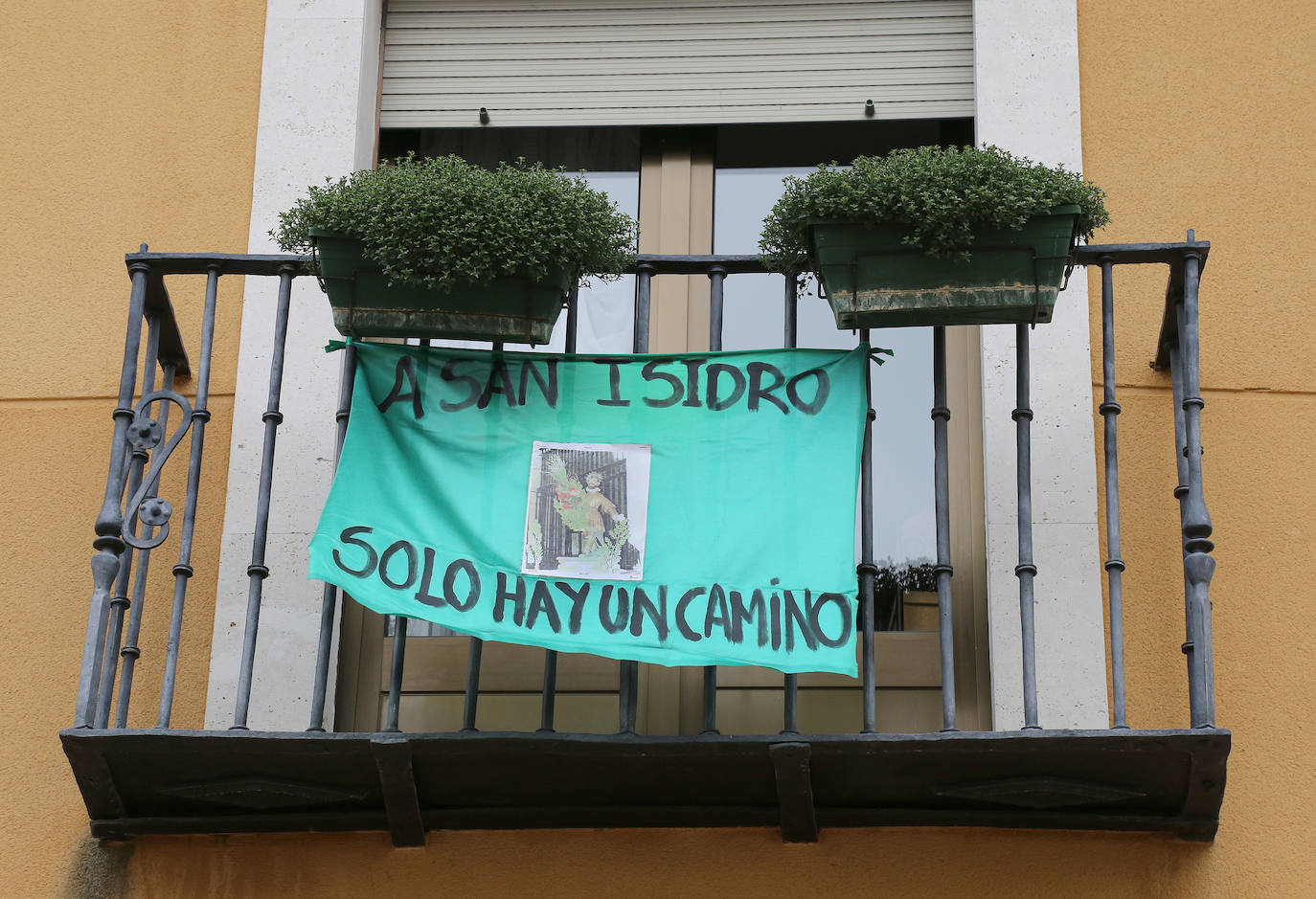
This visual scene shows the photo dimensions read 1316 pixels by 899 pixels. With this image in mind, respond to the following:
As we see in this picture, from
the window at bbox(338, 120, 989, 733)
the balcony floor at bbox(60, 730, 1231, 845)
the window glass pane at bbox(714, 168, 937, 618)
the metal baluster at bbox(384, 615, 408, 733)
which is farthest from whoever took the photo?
the window glass pane at bbox(714, 168, 937, 618)

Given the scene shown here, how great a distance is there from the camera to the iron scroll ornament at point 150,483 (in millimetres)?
5430

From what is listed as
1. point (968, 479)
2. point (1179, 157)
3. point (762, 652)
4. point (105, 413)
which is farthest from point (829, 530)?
point (105, 413)

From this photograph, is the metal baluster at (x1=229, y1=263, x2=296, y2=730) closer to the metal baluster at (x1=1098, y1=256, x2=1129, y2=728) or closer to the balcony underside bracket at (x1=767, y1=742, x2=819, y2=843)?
the balcony underside bracket at (x1=767, y1=742, x2=819, y2=843)

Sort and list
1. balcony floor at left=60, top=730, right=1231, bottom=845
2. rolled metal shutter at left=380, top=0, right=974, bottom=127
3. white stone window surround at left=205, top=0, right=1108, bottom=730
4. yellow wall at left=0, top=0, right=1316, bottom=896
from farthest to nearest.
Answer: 1. rolled metal shutter at left=380, top=0, right=974, bottom=127
2. white stone window surround at left=205, top=0, right=1108, bottom=730
3. yellow wall at left=0, top=0, right=1316, bottom=896
4. balcony floor at left=60, top=730, right=1231, bottom=845

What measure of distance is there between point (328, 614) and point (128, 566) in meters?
0.74

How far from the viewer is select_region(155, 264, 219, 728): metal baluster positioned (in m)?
5.32

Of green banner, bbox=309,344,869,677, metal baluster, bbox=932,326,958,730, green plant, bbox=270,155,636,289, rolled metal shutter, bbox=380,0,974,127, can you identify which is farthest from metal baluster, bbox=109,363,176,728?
metal baluster, bbox=932,326,958,730

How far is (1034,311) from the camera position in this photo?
5328 millimetres

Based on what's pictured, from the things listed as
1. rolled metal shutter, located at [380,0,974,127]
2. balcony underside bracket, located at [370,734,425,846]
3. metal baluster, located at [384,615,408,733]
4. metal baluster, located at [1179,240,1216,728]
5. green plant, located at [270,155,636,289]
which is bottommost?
balcony underside bracket, located at [370,734,425,846]

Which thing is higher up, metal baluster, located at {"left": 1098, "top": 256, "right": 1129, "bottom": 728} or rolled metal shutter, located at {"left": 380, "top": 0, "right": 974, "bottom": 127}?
rolled metal shutter, located at {"left": 380, "top": 0, "right": 974, "bottom": 127}

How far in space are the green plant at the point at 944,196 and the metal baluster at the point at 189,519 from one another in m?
1.71

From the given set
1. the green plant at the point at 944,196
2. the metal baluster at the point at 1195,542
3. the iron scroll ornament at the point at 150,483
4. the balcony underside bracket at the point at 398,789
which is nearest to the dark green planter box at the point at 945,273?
the green plant at the point at 944,196

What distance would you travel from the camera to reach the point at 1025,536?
530cm

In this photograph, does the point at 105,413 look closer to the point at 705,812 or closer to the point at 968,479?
the point at 705,812
